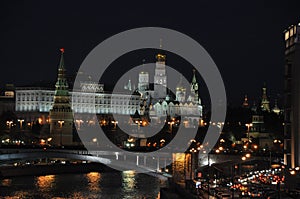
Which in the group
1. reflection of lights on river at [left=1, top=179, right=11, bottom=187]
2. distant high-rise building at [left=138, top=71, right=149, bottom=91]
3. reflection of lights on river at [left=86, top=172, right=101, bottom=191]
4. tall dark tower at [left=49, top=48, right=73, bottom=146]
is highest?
distant high-rise building at [left=138, top=71, right=149, bottom=91]

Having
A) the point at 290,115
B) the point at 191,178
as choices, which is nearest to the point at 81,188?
the point at 191,178

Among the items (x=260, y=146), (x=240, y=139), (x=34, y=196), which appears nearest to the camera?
(x=34, y=196)

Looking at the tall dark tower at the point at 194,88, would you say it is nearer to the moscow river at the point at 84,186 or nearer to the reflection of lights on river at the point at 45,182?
the moscow river at the point at 84,186

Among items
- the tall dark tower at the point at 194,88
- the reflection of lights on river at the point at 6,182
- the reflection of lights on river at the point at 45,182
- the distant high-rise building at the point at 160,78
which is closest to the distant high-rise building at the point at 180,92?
the tall dark tower at the point at 194,88

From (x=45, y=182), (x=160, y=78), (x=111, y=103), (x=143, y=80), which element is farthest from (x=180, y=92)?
(x=45, y=182)

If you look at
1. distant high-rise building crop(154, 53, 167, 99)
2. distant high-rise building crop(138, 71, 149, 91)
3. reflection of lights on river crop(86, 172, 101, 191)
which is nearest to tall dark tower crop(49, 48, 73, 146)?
reflection of lights on river crop(86, 172, 101, 191)

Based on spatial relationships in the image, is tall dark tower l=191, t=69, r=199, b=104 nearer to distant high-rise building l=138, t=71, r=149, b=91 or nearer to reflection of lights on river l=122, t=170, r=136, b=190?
distant high-rise building l=138, t=71, r=149, b=91

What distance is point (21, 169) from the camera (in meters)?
52.4

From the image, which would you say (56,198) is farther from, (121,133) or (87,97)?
(87,97)

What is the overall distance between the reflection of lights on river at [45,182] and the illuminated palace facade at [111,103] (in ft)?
171

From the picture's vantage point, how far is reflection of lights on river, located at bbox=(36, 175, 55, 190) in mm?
42856

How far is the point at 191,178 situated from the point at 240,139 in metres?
37.4

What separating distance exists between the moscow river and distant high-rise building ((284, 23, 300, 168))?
7957 millimetres

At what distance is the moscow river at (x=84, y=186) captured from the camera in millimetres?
38750
